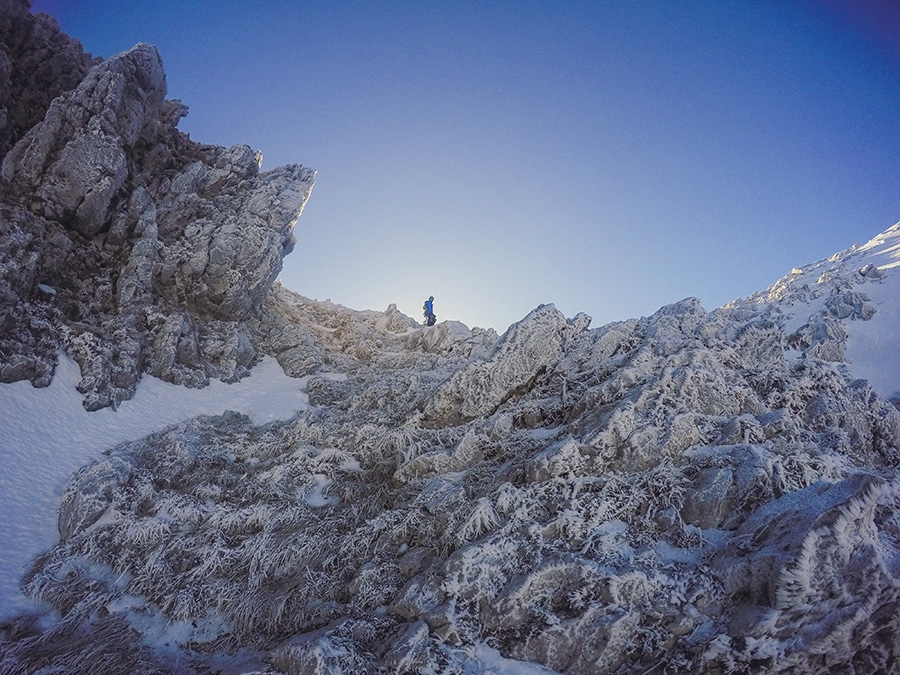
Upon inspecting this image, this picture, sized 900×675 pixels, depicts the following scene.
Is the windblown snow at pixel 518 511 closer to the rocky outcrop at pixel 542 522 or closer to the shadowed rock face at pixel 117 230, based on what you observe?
the rocky outcrop at pixel 542 522

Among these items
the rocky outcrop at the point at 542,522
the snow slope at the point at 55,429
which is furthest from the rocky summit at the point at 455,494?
the snow slope at the point at 55,429

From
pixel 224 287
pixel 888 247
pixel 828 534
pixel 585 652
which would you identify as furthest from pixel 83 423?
pixel 888 247

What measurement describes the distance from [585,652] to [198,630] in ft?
26.4

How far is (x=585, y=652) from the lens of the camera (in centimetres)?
664

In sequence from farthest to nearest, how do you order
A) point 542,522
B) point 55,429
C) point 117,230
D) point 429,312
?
→ point 429,312, point 117,230, point 55,429, point 542,522

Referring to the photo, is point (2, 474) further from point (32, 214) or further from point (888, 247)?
point (888, 247)

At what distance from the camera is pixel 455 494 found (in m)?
10.4

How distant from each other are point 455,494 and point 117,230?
1041 inches

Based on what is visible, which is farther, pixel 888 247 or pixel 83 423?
pixel 888 247

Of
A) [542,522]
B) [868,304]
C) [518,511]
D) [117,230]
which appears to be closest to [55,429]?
[117,230]

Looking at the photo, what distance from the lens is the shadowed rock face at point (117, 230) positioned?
19.2 metres

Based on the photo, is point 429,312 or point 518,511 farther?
point 429,312

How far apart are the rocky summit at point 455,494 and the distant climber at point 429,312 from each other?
14.1m

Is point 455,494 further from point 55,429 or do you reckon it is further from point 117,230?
point 117,230
